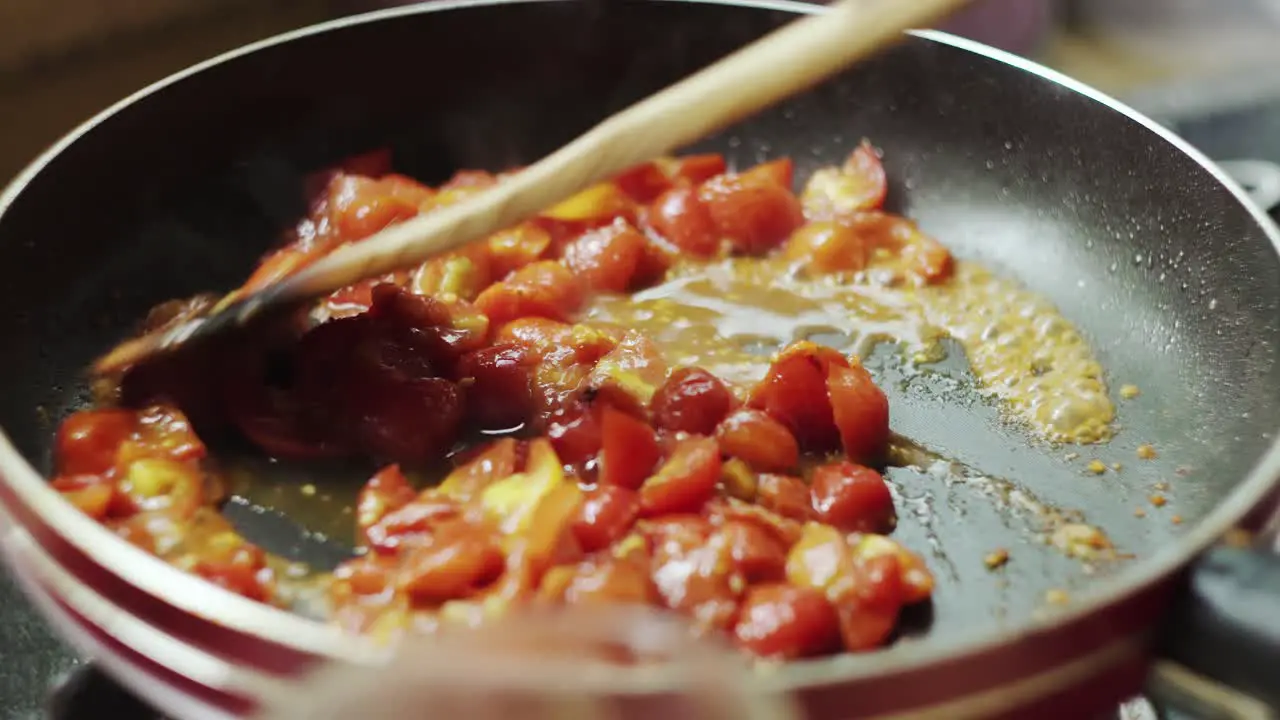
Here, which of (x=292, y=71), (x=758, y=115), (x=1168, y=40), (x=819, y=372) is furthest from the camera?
(x=1168, y=40)

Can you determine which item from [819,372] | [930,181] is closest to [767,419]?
[819,372]

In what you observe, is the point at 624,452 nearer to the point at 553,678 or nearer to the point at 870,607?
the point at 870,607

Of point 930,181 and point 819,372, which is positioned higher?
point 930,181

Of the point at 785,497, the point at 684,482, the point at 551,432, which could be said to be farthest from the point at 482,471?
the point at 785,497

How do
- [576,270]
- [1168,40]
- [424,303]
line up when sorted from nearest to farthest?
[424,303] → [576,270] → [1168,40]

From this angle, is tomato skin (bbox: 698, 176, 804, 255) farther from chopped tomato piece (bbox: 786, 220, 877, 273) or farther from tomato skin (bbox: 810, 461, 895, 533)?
tomato skin (bbox: 810, 461, 895, 533)

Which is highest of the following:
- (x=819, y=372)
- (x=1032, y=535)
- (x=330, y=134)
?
(x=330, y=134)

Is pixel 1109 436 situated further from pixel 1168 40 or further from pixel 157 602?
pixel 1168 40

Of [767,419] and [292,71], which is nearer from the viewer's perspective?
[767,419]
